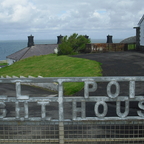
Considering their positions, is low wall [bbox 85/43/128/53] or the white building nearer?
the white building

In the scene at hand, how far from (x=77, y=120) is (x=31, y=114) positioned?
14.4 feet

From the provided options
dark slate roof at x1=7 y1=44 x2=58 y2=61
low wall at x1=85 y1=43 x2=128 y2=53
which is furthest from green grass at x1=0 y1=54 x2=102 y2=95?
dark slate roof at x1=7 y1=44 x2=58 y2=61

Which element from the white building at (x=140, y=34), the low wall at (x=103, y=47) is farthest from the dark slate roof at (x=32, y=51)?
the white building at (x=140, y=34)

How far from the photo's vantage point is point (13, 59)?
213 ft

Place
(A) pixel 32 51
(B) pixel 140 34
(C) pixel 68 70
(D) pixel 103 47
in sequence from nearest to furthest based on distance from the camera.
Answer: (C) pixel 68 70
(B) pixel 140 34
(D) pixel 103 47
(A) pixel 32 51

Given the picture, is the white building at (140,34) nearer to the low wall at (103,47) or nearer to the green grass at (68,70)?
the low wall at (103,47)

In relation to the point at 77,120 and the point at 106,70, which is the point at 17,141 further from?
the point at 106,70

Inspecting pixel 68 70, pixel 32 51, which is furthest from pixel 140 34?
pixel 32 51

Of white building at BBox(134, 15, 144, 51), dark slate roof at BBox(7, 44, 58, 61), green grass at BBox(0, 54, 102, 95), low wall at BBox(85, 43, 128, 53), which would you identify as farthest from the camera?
dark slate roof at BBox(7, 44, 58, 61)

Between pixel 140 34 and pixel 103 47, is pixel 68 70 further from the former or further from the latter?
pixel 140 34

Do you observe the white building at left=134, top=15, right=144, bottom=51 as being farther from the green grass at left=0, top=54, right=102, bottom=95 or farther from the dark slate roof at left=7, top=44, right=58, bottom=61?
the dark slate roof at left=7, top=44, right=58, bottom=61

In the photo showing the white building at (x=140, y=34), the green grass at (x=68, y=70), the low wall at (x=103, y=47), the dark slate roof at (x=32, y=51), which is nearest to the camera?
the green grass at (x=68, y=70)

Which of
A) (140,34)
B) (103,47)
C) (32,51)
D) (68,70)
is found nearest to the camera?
(68,70)

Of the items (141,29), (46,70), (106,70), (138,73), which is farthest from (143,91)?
(141,29)
